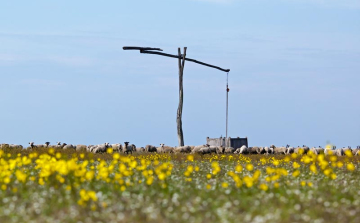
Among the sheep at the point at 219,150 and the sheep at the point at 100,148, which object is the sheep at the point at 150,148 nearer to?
the sheep at the point at 100,148

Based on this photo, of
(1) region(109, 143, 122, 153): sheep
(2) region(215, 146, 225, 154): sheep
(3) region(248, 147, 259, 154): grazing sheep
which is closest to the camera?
(2) region(215, 146, 225, 154): sheep

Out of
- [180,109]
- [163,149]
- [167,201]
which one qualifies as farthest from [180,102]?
[167,201]

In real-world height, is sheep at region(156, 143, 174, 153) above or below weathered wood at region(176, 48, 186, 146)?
below

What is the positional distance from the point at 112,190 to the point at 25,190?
7.03ft

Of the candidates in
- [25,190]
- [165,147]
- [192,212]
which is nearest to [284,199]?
[192,212]

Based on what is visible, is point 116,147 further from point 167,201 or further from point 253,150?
point 167,201

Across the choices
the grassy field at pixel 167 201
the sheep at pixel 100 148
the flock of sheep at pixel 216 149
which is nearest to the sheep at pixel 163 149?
the flock of sheep at pixel 216 149

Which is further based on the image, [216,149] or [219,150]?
[219,150]

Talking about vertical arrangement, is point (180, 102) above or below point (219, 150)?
above

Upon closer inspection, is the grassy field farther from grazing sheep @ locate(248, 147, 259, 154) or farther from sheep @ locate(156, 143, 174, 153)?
sheep @ locate(156, 143, 174, 153)

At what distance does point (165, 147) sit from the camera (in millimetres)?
41312

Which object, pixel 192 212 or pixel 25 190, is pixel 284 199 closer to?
pixel 192 212

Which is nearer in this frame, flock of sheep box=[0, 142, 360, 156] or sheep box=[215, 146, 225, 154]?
sheep box=[215, 146, 225, 154]

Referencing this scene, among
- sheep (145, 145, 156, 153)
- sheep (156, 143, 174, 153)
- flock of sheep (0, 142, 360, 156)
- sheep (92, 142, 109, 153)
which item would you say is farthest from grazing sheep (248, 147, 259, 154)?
sheep (92, 142, 109, 153)
